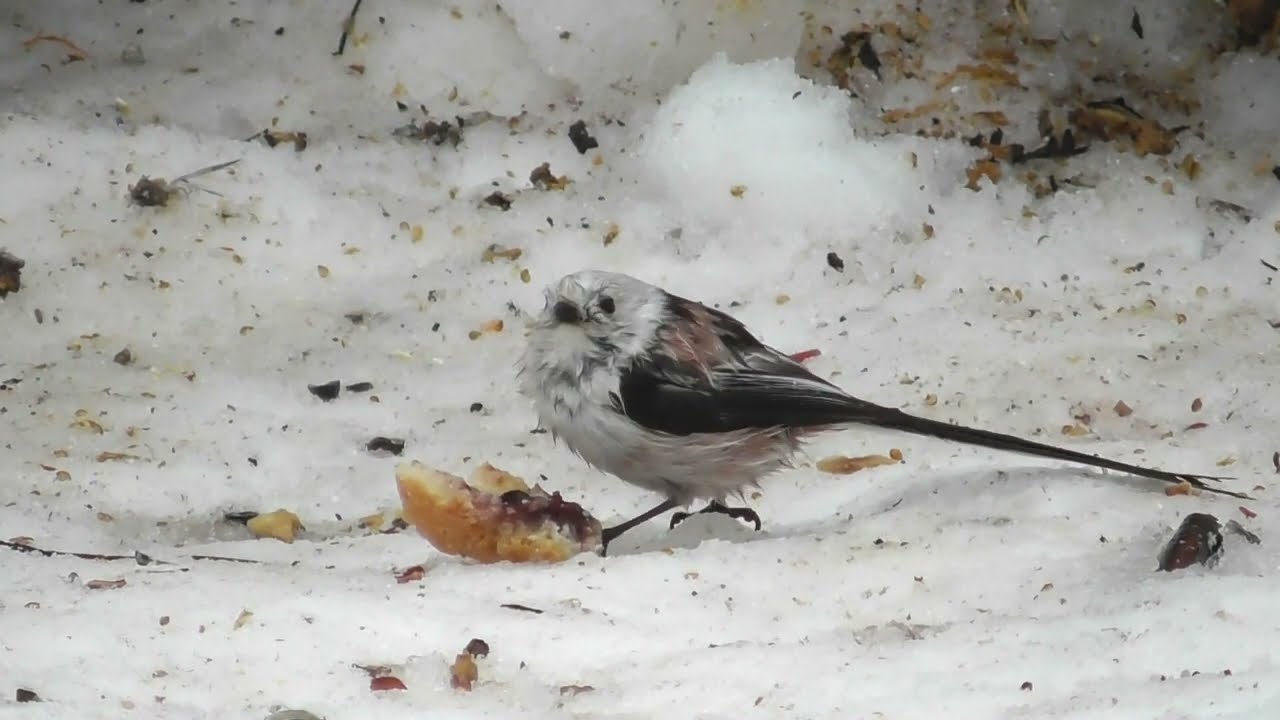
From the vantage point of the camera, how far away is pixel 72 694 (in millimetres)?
3008

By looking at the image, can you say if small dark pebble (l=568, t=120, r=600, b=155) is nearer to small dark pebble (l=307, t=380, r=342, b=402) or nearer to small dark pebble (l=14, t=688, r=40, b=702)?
small dark pebble (l=307, t=380, r=342, b=402)

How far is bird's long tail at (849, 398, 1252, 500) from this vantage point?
4254mm

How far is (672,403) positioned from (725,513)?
434 mm

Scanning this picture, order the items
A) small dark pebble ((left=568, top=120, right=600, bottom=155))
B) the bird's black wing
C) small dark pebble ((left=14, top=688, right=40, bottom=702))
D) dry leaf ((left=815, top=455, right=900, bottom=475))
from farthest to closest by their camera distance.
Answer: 1. small dark pebble ((left=568, top=120, right=600, bottom=155))
2. dry leaf ((left=815, top=455, right=900, bottom=475))
3. the bird's black wing
4. small dark pebble ((left=14, top=688, right=40, bottom=702))

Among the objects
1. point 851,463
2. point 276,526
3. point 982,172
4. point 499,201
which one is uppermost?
point 982,172

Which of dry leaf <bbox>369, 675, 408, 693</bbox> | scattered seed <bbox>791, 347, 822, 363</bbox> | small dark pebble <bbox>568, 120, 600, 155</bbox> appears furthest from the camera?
small dark pebble <bbox>568, 120, 600, 155</bbox>

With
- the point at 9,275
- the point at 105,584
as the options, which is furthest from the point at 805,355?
the point at 9,275

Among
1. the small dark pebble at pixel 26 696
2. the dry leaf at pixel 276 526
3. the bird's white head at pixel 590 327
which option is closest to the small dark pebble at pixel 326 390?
the dry leaf at pixel 276 526

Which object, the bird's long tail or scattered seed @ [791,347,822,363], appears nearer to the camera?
the bird's long tail

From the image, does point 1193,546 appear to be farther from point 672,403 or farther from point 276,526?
point 276,526

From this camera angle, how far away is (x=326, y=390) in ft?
16.6

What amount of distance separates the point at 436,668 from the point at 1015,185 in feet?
11.3

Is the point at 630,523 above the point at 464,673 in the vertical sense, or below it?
below

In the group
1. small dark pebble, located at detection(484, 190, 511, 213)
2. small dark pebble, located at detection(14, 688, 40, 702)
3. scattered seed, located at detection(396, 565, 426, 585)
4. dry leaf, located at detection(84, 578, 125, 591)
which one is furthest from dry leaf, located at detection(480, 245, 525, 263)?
small dark pebble, located at detection(14, 688, 40, 702)
